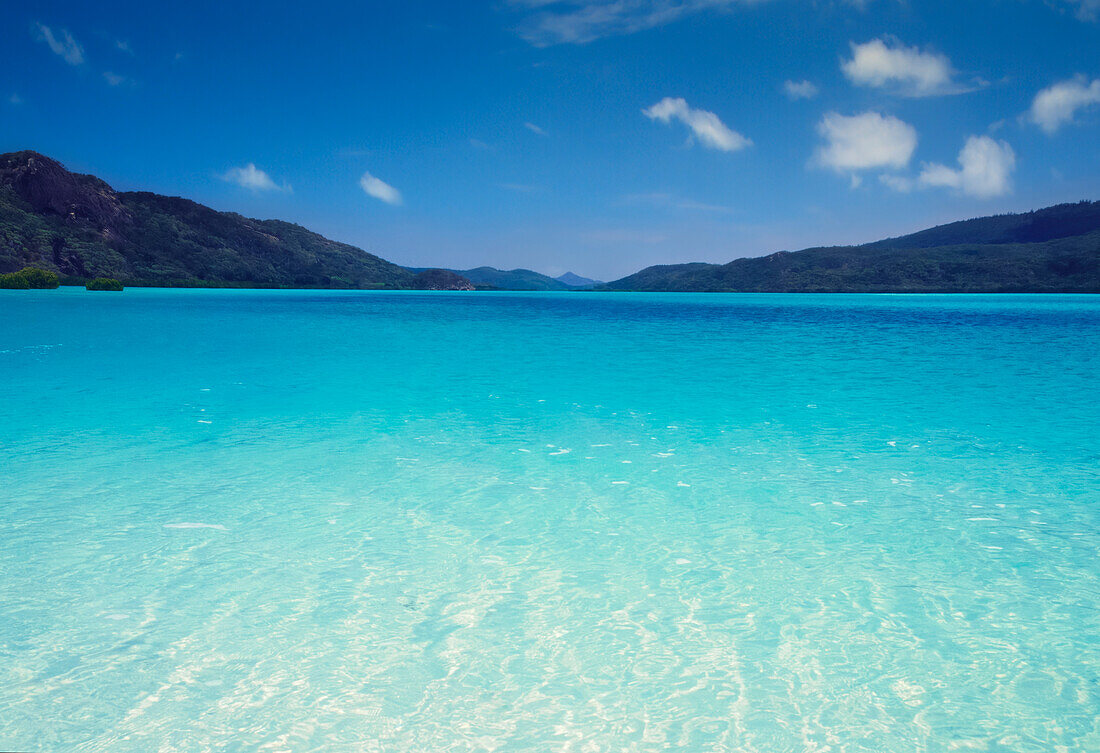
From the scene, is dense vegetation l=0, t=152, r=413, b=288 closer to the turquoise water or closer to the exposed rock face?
the exposed rock face

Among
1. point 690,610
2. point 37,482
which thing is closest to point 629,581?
point 690,610

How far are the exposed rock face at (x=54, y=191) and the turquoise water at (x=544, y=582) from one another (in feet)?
698

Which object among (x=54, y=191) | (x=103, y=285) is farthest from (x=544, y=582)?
(x=54, y=191)

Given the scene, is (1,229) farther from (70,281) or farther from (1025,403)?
(1025,403)

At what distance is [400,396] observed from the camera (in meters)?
16.1

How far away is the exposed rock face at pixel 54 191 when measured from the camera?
178 m

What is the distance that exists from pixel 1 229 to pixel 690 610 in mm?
197637

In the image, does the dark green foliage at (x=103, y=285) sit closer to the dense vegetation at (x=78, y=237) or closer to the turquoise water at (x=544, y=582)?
the dense vegetation at (x=78, y=237)

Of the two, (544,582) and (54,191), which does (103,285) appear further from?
(544,582)

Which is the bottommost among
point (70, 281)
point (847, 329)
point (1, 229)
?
point (847, 329)

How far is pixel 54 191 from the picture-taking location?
592 feet

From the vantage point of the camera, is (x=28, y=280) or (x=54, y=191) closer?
(x=28, y=280)

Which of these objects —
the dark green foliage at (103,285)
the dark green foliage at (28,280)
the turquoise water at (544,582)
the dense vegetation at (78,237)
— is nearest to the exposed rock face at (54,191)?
the dense vegetation at (78,237)

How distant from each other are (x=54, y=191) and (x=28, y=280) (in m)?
86.2
